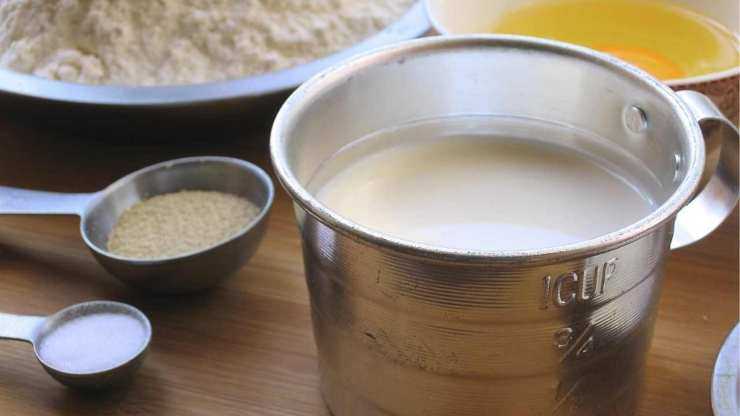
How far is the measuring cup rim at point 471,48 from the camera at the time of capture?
0.31 m

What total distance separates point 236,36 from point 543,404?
0.39m

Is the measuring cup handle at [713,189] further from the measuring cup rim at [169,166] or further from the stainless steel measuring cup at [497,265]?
the measuring cup rim at [169,166]

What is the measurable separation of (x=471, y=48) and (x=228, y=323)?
214mm

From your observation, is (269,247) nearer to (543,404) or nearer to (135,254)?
(135,254)

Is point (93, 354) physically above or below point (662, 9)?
below

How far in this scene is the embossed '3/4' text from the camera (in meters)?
0.32

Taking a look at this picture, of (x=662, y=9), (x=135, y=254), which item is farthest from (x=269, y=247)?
(x=662, y=9)

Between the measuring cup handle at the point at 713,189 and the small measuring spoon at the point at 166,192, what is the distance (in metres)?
0.25

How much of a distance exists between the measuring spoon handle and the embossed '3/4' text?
0.96 ft

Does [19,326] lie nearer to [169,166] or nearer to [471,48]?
[169,166]

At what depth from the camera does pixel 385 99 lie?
47 cm

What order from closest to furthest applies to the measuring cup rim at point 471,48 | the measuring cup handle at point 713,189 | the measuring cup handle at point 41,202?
the measuring cup rim at point 471,48, the measuring cup handle at point 713,189, the measuring cup handle at point 41,202

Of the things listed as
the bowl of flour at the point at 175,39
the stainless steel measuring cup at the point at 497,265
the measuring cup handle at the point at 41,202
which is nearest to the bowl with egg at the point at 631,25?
the bowl of flour at the point at 175,39

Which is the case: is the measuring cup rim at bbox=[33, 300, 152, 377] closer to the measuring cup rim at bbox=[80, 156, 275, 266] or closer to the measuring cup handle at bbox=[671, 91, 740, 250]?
the measuring cup rim at bbox=[80, 156, 275, 266]
